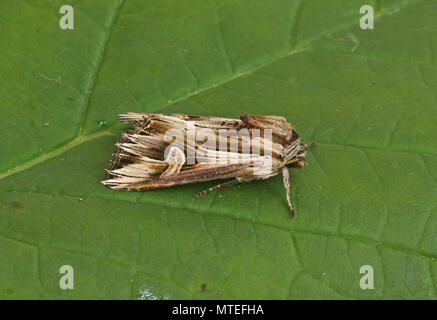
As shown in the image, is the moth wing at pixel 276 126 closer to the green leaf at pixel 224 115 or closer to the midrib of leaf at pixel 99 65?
the green leaf at pixel 224 115

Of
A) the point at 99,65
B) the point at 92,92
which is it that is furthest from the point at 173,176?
the point at 99,65

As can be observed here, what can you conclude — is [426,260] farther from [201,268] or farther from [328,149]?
[201,268]

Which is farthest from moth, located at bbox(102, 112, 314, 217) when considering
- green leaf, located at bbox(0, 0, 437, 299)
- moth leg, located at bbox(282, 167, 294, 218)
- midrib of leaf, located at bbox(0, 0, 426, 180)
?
midrib of leaf, located at bbox(0, 0, 426, 180)

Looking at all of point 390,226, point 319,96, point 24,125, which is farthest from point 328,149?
point 24,125

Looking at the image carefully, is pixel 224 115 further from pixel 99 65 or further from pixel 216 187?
pixel 99 65

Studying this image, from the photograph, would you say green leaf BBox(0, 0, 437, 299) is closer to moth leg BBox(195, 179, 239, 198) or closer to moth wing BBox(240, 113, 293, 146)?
moth leg BBox(195, 179, 239, 198)

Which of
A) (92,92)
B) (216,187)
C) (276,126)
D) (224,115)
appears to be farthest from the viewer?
(224,115)
